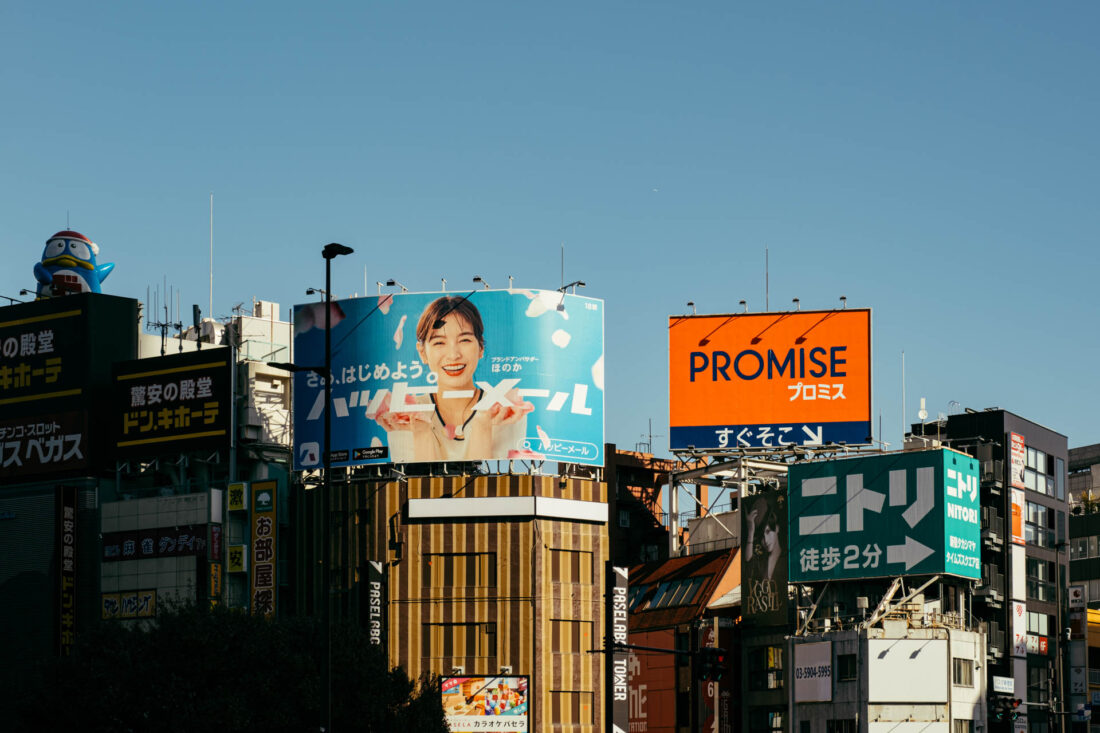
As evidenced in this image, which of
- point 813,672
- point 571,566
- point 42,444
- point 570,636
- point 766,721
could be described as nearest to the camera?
point 570,636

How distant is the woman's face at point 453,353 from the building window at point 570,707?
1849cm

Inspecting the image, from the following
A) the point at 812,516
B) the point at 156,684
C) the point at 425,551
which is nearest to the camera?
the point at 156,684

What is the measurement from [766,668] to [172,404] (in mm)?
40113

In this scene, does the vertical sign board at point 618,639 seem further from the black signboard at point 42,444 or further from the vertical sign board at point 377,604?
the black signboard at point 42,444

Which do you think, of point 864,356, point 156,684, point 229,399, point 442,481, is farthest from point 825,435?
point 156,684

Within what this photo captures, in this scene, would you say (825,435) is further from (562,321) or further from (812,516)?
(562,321)

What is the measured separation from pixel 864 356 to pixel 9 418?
182ft

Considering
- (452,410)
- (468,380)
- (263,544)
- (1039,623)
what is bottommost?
(1039,623)

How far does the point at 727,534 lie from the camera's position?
417ft

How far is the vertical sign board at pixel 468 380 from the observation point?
106 meters

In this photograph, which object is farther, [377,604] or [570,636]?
[570,636]

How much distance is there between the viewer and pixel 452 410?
106812mm

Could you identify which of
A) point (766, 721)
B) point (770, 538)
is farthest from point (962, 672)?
point (770, 538)

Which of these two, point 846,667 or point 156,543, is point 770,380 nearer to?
point 846,667
